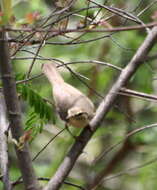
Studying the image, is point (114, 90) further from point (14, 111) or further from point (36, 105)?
point (36, 105)

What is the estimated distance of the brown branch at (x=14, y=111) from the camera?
160 cm

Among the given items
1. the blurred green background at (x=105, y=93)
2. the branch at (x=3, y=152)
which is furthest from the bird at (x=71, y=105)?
the blurred green background at (x=105, y=93)

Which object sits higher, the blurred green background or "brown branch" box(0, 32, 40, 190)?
"brown branch" box(0, 32, 40, 190)

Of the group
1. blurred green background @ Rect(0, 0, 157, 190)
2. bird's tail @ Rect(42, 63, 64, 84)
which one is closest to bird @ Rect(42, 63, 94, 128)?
bird's tail @ Rect(42, 63, 64, 84)

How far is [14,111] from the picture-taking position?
1699mm

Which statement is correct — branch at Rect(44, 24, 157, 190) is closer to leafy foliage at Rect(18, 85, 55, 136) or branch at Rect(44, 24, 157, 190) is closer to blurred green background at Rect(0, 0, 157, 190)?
leafy foliage at Rect(18, 85, 55, 136)

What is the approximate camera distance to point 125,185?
4.96 meters

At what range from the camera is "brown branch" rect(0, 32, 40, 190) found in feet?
5.25

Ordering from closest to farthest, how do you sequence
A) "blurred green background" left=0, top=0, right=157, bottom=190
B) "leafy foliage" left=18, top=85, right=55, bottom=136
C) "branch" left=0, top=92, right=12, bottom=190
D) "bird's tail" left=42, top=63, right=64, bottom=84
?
"branch" left=0, top=92, right=12, bottom=190, "leafy foliage" left=18, top=85, right=55, bottom=136, "bird's tail" left=42, top=63, right=64, bottom=84, "blurred green background" left=0, top=0, right=157, bottom=190

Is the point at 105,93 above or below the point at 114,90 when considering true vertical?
below

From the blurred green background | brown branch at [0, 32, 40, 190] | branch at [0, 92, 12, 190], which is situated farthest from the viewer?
the blurred green background

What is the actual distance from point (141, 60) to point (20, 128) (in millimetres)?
A: 446

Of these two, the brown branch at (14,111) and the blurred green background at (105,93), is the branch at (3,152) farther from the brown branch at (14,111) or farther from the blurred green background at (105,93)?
the blurred green background at (105,93)

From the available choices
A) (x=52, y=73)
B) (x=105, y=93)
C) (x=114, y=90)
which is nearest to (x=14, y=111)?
(x=114, y=90)
